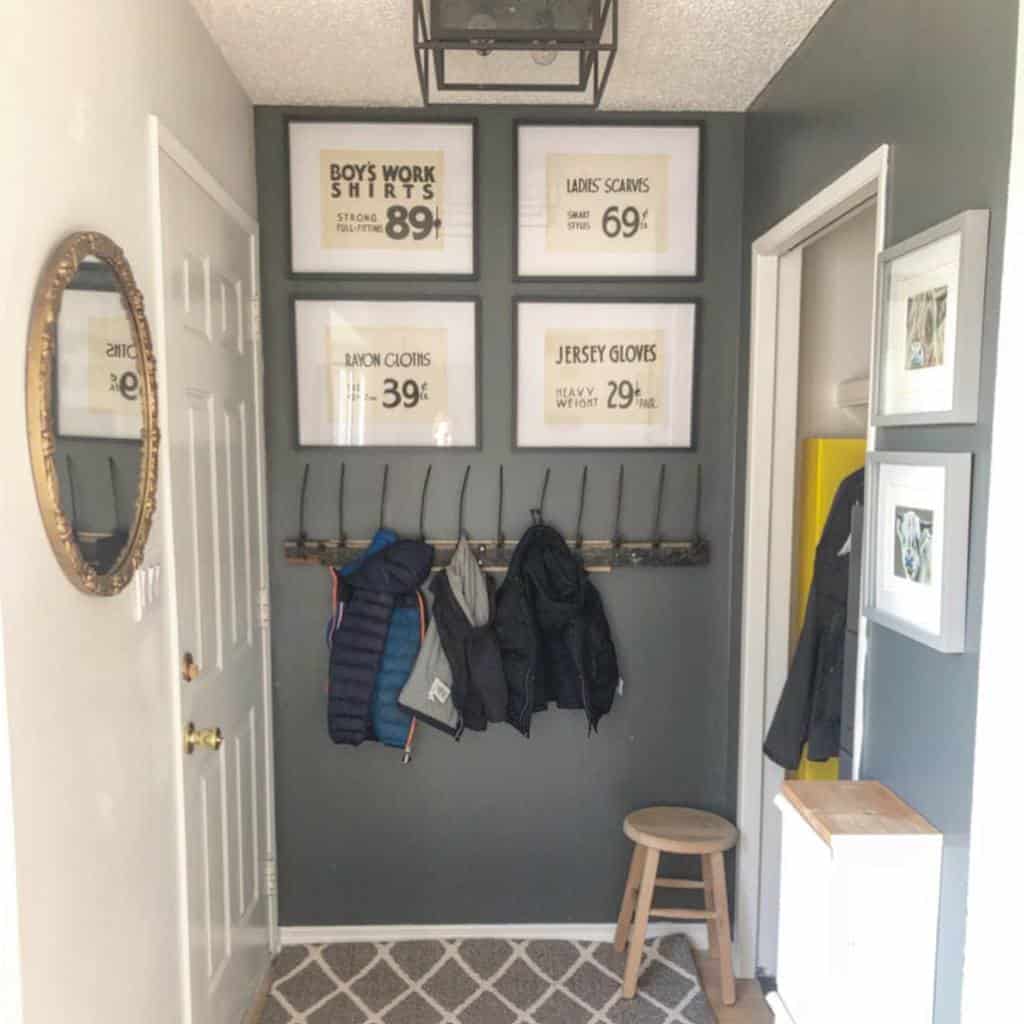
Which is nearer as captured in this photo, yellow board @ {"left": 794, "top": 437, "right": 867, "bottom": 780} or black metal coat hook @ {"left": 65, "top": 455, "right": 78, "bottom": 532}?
black metal coat hook @ {"left": 65, "top": 455, "right": 78, "bottom": 532}

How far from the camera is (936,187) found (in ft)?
4.33

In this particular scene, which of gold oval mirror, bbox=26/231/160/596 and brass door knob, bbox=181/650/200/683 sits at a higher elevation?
gold oval mirror, bbox=26/231/160/596

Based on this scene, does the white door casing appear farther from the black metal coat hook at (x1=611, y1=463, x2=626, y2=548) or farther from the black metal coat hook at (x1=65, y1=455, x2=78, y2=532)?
the black metal coat hook at (x1=611, y1=463, x2=626, y2=548)

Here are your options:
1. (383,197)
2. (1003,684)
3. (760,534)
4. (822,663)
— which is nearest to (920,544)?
(1003,684)

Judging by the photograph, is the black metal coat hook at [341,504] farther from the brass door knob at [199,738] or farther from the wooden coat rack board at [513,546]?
the brass door knob at [199,738]

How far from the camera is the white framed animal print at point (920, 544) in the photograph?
123cm

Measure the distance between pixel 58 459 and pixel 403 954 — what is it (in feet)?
6.51


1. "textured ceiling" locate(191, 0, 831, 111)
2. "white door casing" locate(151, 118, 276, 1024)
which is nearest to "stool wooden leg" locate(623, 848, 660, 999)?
"white door casing" locate(151, 118, 276, 1024)

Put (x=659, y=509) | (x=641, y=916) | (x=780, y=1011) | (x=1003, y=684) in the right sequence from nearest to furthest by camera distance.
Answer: (x=1003, y=684) → (x=780, y=1011) → (x=641, y=916) → (x=659, y=509)

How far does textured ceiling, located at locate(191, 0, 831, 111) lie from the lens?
1800 mm

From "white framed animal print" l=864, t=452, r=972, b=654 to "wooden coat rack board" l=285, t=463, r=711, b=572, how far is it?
3.19ft

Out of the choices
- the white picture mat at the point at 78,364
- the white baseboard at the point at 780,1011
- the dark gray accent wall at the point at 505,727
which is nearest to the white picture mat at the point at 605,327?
the dark gray accent wall at the point at 505,727

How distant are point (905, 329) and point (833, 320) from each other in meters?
1.07

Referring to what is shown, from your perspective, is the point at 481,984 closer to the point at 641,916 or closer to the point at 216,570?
the point at 641,916
